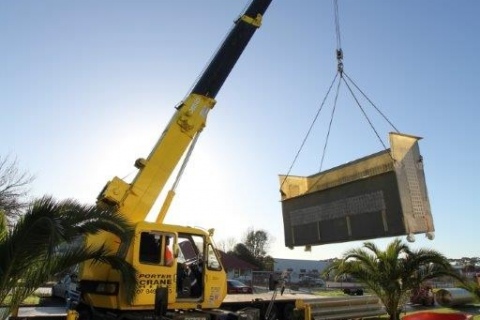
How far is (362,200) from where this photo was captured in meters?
10.5

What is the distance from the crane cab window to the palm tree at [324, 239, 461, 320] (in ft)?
25.3

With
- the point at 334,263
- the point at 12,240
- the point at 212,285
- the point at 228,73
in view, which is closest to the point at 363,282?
the point at 334,263

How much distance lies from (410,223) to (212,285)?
4.30 meters

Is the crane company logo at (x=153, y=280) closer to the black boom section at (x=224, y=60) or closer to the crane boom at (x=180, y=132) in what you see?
the crane boom at (x=180, y=132)

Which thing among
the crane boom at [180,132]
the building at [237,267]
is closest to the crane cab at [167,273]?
the crane boom at [180,132]

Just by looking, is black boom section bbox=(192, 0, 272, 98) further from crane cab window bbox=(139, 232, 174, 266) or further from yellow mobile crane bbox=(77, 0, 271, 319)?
crane cab window bbox=(139, 232, 174, 266)

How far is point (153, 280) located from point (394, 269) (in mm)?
8674

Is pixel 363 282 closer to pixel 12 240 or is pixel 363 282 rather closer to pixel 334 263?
pixel 334 263

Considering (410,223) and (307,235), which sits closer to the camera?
(410,223)

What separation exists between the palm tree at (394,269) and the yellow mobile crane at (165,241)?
6.42 meters

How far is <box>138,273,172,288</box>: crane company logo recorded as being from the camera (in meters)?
8.30

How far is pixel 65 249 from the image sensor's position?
699 centimetres

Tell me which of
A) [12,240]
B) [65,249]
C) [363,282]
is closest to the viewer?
[12,240]

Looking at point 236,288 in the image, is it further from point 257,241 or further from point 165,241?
point 257,241
